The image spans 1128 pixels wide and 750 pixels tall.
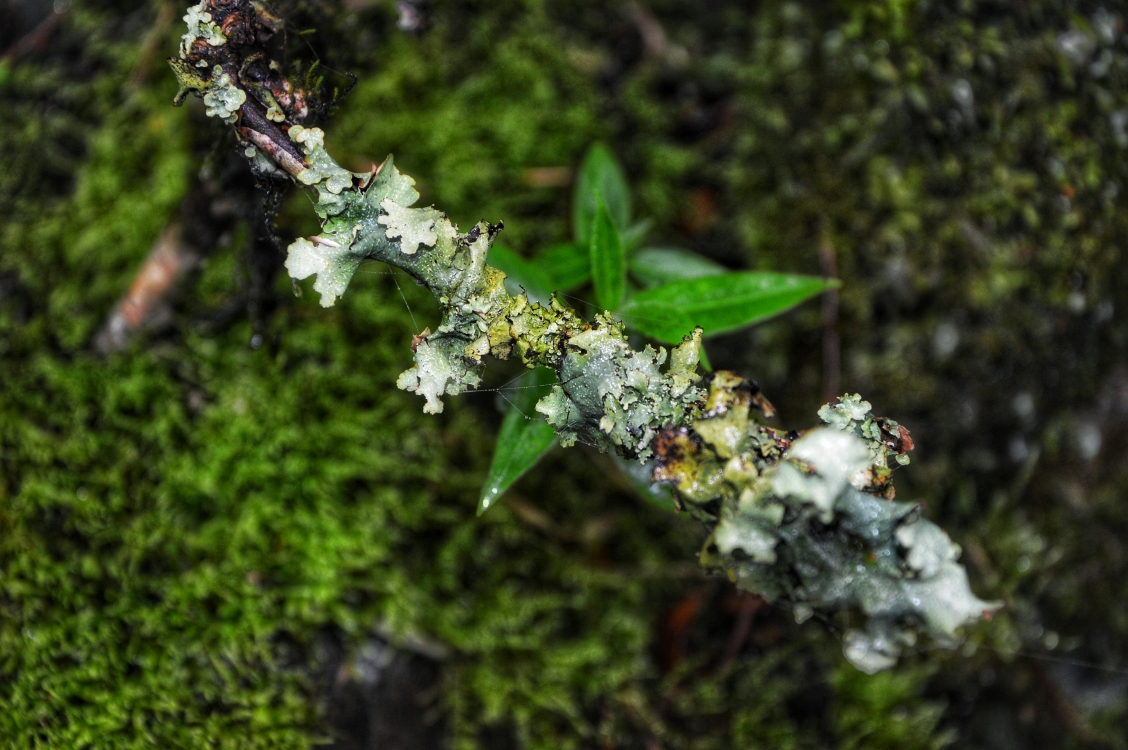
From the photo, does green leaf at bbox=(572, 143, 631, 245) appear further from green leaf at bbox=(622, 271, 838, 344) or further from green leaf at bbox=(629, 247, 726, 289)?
green leaf at bbox=(622, 271, 838, 344)

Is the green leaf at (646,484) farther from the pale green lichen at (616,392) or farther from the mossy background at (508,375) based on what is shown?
the mossy background at (508,375)

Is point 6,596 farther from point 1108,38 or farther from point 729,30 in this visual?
point 1108,38

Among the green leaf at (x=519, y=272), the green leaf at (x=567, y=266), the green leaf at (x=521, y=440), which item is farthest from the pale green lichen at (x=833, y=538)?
the green leaf at (x=567, y=266)

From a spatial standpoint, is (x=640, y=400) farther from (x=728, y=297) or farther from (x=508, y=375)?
(x=508, y=375)

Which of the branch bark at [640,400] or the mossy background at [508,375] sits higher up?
the branch bark at [640,400]

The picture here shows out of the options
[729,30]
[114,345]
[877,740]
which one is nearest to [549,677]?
[877,740]

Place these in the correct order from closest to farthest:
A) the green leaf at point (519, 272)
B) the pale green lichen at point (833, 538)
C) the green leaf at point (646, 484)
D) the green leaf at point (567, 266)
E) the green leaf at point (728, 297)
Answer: the pale green lichen at point (833, 538) → the green leaf at point (646, 484) → the green leaf at point (728, 297) → the green leaf at point (519, 272) → the green leaf at point (567, 266)

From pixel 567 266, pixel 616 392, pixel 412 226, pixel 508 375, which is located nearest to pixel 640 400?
pixel 616 392
